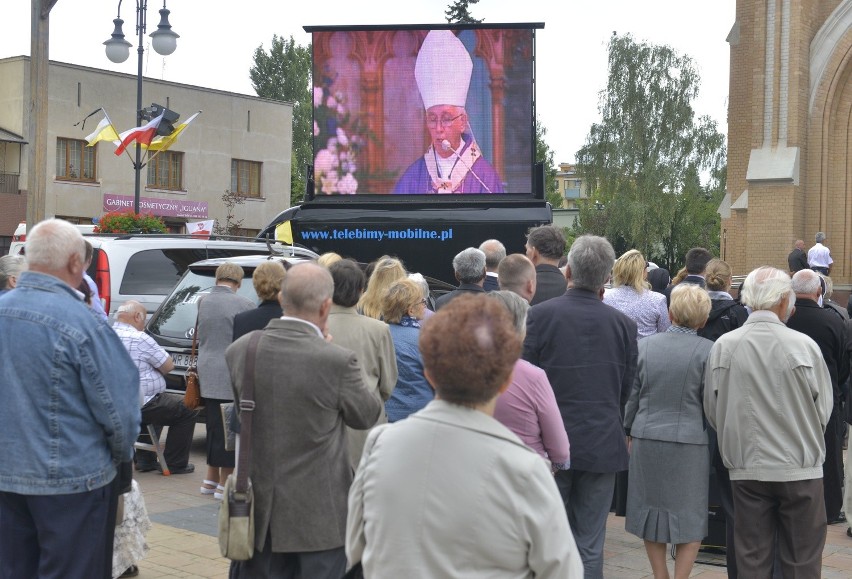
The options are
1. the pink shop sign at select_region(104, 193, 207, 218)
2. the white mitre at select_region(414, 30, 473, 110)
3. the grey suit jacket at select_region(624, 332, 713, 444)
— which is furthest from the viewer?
the pink shop sign at select_region(104, 193, 207, 218)

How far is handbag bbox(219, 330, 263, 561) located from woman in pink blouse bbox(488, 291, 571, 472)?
1.10 m

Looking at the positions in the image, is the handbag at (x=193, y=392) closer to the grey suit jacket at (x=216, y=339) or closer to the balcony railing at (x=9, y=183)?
the grey suit jacket at (x=216, y=339)

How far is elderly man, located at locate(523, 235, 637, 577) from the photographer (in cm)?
546

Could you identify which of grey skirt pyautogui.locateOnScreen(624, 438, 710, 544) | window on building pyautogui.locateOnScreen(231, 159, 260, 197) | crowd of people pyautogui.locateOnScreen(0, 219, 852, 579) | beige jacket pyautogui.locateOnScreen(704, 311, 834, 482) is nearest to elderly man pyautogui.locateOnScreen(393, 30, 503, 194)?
crowd of people pyautogui.locateOnScreen(0, 219, 852, 579)

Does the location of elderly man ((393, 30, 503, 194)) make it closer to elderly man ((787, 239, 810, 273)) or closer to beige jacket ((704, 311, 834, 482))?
elderly man ((787, 239, 810, 273))

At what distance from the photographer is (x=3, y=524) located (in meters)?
4.32

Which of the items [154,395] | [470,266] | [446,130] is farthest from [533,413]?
[446,130]

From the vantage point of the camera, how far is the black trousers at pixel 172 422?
9.09 metres

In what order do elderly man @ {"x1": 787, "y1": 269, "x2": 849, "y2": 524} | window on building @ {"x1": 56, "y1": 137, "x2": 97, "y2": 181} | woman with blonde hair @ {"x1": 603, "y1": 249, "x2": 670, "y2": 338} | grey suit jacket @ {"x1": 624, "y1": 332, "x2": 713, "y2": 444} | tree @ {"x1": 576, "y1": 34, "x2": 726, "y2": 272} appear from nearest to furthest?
grey suit jacket @ {"x1": 624, "y1": 332, "x2": 713, "y2": 444} → elderly man @ {"x1": 787, "y1": 269, "x2": 849, "y2": 524} → woman with blonde hair @ {"x1": 603, "y1": 249, "x2": 670, "y2": 338} → window on building @ {"x1": 56, "y1": 137, "x2": 97, "y2": 181} → tree @ {"x1": 576, "y1": 34, "x2": 726, "y2": 272}

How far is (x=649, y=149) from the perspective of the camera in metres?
51.8

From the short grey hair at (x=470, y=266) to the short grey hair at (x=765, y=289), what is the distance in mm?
1790

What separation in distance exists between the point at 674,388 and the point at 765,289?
2.51ft

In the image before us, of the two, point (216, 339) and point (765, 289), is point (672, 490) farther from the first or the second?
point (216, 339)

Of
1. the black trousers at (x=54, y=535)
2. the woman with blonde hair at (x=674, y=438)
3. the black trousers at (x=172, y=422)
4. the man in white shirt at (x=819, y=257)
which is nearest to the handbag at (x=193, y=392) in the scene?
the black trousers at (x=172, y=422)
